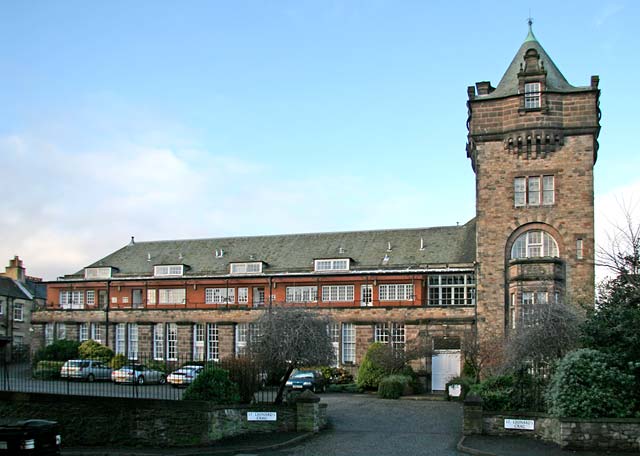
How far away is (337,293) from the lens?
49469mm

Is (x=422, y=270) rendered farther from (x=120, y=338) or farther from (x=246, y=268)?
(x=120, y=338)

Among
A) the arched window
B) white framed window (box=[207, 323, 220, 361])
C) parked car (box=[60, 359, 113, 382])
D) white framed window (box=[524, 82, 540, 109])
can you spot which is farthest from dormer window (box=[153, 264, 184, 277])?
white framed window (box=[524, 82, 540, 109])

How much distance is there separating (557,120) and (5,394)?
94.7 feet

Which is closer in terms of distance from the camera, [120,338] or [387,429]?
[387,429]

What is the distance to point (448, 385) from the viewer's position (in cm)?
3581

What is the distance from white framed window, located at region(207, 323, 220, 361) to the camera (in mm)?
50094

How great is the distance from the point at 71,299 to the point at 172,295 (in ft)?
28.5

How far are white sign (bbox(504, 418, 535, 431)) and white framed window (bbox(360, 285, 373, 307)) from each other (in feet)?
85.7

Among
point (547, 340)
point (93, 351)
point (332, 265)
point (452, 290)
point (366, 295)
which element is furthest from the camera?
point (332, 265)

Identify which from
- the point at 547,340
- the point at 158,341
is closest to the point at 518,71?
the point at 547,340

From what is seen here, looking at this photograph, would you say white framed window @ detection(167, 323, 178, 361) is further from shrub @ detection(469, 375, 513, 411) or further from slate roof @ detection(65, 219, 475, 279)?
shrub @ detection(469, 375, 513, 411)

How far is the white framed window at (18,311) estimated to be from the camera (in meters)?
64.1

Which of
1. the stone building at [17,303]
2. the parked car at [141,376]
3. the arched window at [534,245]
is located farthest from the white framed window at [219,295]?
the arched window at [534,245]

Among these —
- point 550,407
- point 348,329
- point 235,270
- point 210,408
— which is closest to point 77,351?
point 235,270
